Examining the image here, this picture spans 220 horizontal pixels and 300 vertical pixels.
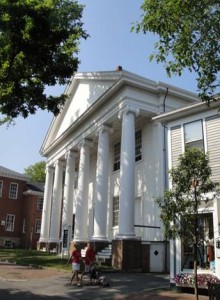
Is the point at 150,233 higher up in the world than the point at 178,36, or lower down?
lower down

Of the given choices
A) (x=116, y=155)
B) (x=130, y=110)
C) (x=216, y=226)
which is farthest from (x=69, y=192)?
(x=216, y=226)

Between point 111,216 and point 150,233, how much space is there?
18.1 ft

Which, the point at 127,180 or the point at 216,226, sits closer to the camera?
the point at 216,226

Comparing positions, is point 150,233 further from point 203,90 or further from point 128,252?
point 203,90

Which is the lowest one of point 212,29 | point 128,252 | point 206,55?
point 128,252

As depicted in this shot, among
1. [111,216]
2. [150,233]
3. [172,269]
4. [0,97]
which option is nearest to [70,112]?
[111,216]

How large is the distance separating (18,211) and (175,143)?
3386 centimetres

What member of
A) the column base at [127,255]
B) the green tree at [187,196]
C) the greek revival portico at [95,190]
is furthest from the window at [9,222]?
the green tree at [187,196]

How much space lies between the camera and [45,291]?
13.2m

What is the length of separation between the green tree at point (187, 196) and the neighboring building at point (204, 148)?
1.84m

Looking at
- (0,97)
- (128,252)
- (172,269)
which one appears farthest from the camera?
(128,252)

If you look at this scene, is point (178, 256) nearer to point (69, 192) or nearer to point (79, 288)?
point (79, 288)

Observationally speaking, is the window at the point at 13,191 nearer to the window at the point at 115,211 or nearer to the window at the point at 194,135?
the window at the point at 115,211

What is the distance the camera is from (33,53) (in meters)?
14.0
